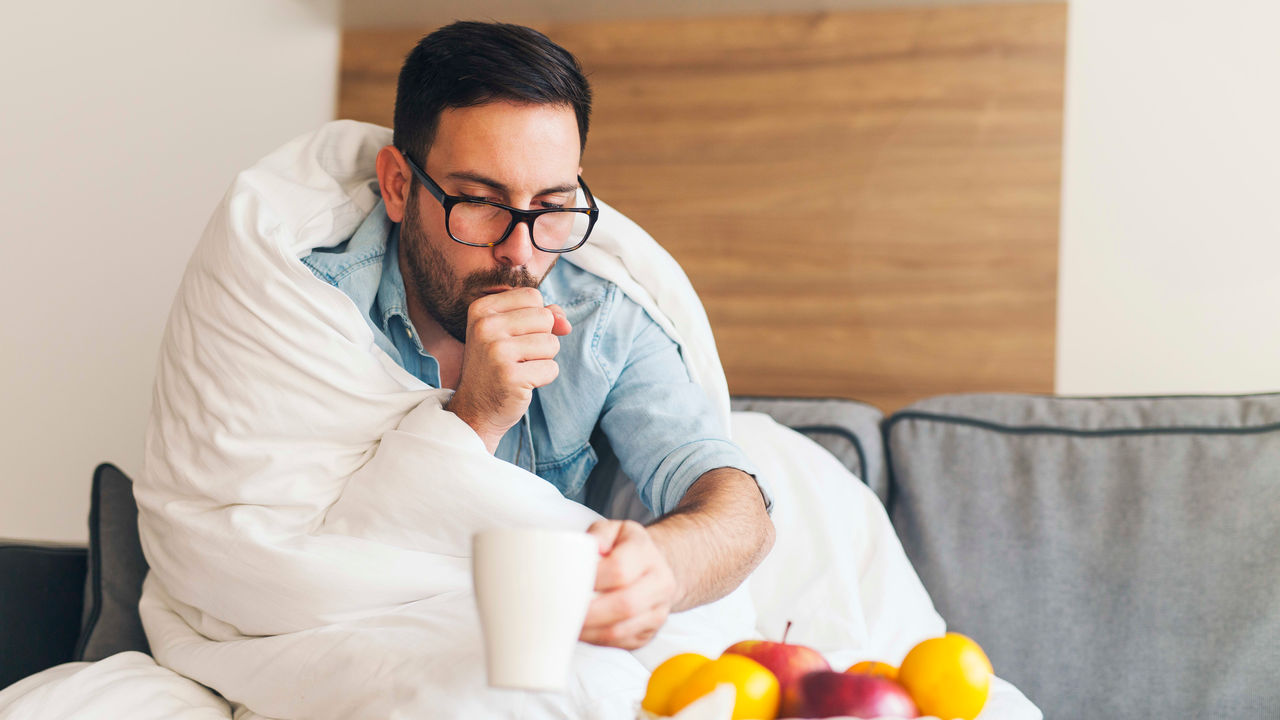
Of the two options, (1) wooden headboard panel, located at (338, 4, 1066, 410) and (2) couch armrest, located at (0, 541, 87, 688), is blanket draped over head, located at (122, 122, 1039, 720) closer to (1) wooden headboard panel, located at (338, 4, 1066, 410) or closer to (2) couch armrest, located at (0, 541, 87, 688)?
(2) couch armrest, located at (0, 541, 87, 688)

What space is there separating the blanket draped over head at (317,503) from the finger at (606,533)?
16 cm

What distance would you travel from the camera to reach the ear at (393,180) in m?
1.20

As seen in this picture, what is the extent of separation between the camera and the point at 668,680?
63 cm

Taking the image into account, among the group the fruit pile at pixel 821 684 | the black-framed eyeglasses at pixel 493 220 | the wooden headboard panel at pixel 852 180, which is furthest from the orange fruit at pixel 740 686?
the wooden headboard panel at pixel 852 180

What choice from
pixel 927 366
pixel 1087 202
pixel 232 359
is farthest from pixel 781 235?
pixel 232 359

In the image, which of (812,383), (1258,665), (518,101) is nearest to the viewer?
(518,101)

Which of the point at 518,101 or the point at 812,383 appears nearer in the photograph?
the point at 518,101

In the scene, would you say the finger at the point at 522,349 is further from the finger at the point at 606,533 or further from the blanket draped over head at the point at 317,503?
the finger at the point at 606,533

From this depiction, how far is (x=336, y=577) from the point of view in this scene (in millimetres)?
875

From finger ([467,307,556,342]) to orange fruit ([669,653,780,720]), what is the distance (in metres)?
0.46

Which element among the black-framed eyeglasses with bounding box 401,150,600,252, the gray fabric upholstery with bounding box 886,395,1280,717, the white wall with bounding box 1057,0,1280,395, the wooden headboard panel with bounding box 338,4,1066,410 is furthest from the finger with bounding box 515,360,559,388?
the white wall with bounding box 1057,0,1280,395

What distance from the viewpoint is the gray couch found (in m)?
1.27

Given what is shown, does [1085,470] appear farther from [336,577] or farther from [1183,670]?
[336,577]

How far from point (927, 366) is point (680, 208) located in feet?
1.90
